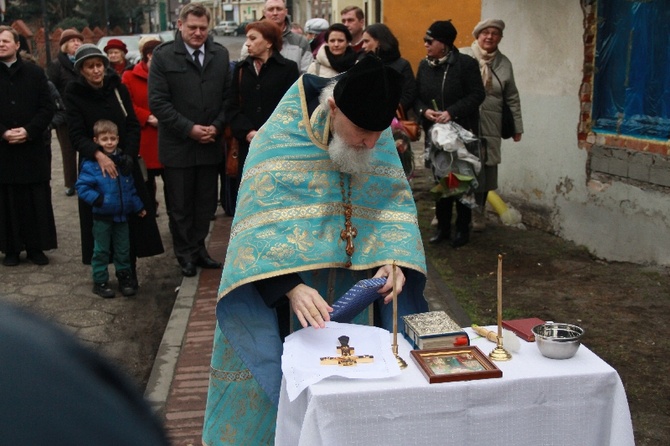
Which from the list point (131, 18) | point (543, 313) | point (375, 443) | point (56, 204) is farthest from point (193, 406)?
point (131, 18)

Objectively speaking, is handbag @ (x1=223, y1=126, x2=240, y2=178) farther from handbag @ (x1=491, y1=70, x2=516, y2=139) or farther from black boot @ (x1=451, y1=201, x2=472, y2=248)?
handbag @ (x1=491, y1=70, x2=516, y2=139)

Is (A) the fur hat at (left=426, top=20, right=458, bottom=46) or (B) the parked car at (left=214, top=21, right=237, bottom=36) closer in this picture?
(A) the fur hat at (left=426, top=20, right=458, bottom=46)

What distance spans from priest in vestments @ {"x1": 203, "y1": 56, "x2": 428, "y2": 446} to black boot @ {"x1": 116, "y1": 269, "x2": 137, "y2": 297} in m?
3.50

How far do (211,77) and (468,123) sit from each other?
90.6 inches

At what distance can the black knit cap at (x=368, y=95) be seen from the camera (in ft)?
10.9

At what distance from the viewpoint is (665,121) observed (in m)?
7.11

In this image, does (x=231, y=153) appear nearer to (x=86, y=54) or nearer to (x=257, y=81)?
(x=257, y=81)

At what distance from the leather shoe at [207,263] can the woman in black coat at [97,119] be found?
58cm

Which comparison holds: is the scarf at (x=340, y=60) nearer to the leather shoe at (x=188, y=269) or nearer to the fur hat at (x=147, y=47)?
the leather shoe at (x=188, y=269)

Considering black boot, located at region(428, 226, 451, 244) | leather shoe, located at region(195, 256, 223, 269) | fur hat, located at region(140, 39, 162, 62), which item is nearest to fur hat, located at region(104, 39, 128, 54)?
fur hat, located at region(140, 39, 162, 62)

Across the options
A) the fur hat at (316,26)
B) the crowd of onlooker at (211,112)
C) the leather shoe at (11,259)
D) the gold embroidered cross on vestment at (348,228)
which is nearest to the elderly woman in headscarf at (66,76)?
the crowd of onlooker at (211,112)

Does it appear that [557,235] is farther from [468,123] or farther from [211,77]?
[211,77]

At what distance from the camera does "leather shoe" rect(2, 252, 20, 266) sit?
26.7 feet

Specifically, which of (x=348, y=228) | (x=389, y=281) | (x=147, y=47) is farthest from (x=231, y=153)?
(x=389, y=281)
